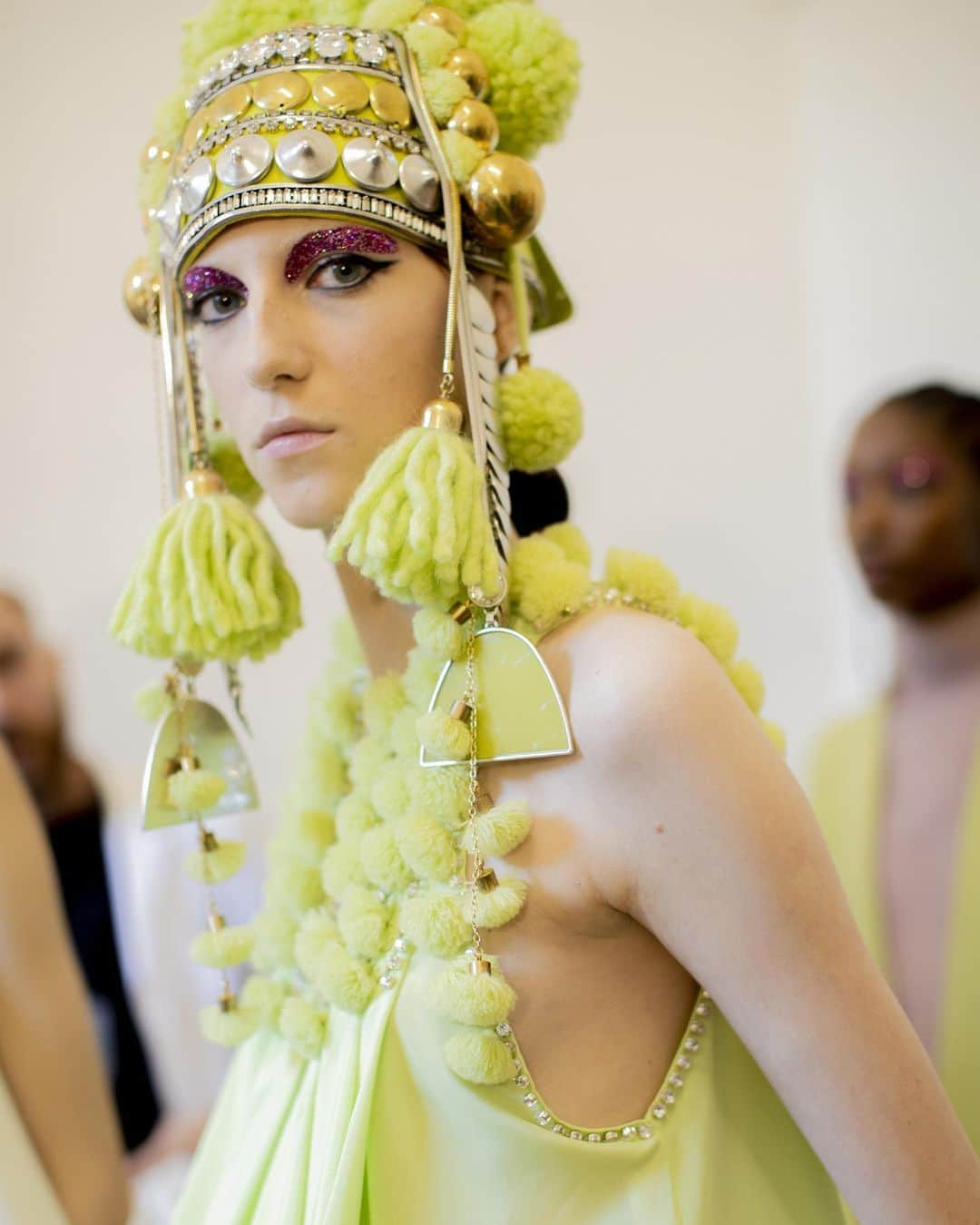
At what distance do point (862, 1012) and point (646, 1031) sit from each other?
0.16 metres

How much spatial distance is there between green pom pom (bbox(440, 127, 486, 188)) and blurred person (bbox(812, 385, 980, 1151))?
0.85m

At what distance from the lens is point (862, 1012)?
674mm

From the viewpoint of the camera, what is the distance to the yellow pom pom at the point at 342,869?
851 millimetres

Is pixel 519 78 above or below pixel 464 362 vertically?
above

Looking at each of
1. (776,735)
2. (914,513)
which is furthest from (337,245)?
(914,513)

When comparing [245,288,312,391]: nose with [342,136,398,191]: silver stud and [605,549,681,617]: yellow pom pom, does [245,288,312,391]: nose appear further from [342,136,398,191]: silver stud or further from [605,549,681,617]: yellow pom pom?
[605,549,681,617]: yellow pom pom

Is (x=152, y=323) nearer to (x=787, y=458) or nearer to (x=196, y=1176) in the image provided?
(x=196, y=1176)

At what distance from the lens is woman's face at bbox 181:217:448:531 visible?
78 centimetres

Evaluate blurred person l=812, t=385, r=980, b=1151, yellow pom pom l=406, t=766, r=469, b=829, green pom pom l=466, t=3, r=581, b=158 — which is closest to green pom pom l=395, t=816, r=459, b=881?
yellow pom pom l=406, t=766, r=469, b=829

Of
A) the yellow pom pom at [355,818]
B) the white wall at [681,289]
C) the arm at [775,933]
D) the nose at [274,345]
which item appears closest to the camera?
the arm at [775,933]

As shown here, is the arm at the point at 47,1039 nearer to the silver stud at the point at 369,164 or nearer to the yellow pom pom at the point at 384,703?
the yellow pom pom at the point at 384,703

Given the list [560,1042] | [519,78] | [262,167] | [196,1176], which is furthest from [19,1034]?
[519,78]

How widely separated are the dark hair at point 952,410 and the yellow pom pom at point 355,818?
95 centimetres

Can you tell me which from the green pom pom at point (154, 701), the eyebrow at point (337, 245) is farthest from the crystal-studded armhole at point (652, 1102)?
the eyebrow at point (337, 245)
